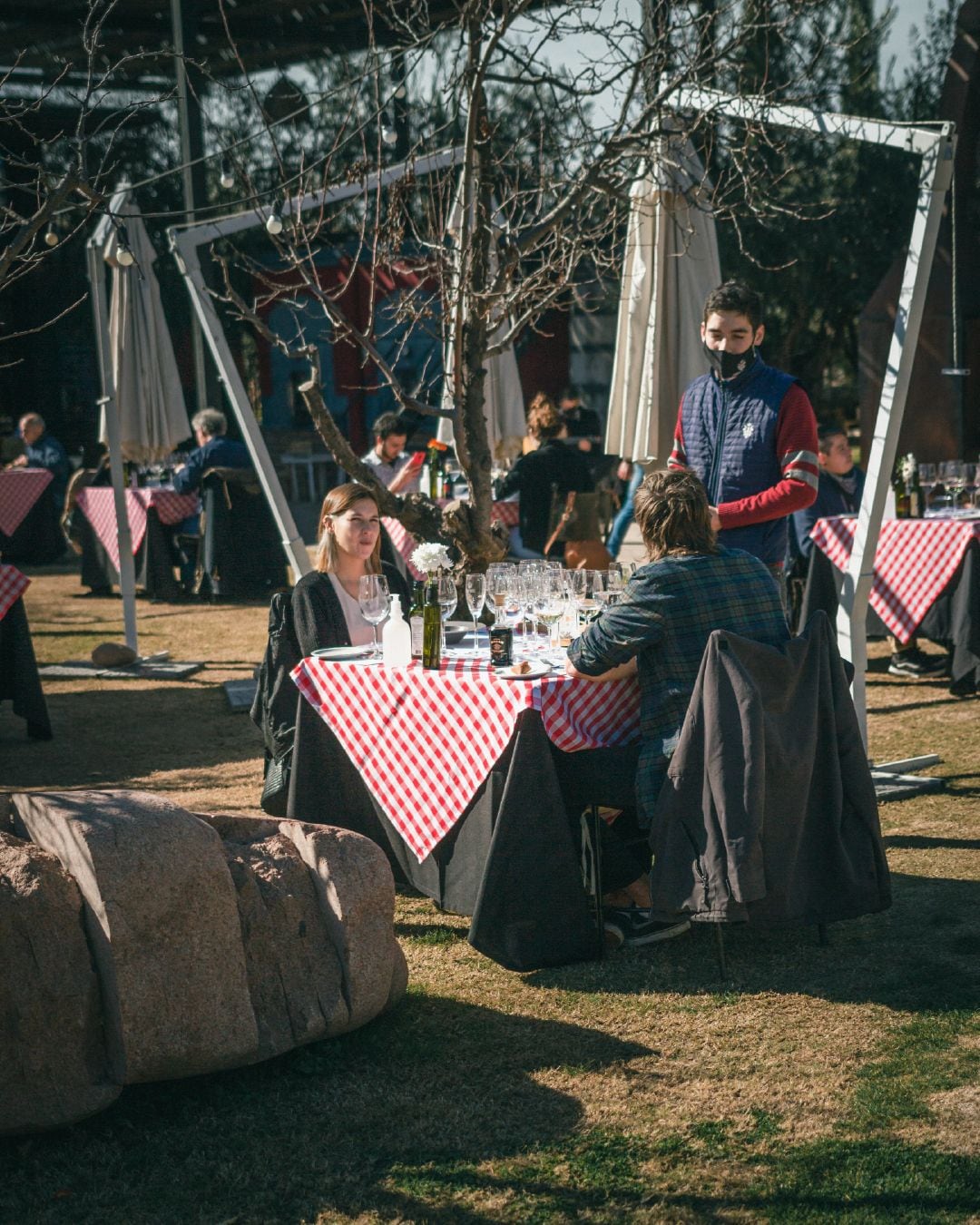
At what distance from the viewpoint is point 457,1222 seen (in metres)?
2.80

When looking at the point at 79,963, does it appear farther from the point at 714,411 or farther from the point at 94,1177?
the point at 714,411

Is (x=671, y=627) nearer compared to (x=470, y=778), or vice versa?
(x=671, y=627)

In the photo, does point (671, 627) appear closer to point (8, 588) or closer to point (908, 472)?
point (8, 588)

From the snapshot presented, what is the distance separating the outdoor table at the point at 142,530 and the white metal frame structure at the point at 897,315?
7682 millimetres

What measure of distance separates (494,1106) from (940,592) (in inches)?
199

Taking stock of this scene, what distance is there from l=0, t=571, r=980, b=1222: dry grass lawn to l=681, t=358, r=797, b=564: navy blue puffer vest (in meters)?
1.37

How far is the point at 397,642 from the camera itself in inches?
179

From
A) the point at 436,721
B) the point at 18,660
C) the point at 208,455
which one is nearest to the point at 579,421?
the point at 208,455

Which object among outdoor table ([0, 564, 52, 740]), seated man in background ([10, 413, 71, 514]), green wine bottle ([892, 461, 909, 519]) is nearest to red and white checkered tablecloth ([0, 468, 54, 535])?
seated man in background ([10, 413, 71, 514])

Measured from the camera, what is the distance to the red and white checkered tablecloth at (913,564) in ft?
24.6

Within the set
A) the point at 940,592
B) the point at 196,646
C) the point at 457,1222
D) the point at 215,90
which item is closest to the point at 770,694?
the point at 457,1222

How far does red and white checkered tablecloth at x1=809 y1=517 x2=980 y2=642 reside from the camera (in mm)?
7512

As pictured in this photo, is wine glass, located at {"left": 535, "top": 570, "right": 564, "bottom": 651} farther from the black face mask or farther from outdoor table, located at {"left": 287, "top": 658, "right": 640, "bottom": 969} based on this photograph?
the black face mask

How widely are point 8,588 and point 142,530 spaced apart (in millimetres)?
5326
